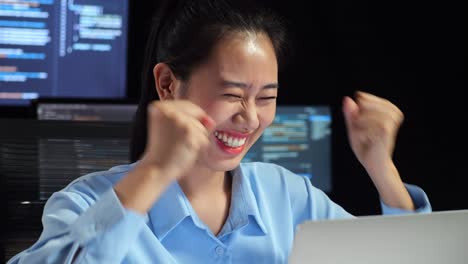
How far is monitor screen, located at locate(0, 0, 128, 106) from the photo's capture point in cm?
405

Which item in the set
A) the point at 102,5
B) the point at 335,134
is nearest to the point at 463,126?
the point at 335,134

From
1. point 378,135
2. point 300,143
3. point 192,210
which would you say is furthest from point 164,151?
point 300,143

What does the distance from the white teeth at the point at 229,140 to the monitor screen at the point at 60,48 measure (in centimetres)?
282

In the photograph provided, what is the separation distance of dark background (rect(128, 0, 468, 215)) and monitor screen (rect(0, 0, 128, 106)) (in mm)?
179

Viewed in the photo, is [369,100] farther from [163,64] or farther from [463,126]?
[463,126]

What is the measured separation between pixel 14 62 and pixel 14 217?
8.37 feet

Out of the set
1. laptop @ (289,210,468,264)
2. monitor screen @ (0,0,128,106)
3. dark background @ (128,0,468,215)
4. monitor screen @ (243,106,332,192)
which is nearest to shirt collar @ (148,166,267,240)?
laptop @ (289,210,468,264)

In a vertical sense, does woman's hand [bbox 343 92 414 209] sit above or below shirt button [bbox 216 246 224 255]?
above

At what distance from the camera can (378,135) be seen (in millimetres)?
1467

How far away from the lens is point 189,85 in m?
1.37

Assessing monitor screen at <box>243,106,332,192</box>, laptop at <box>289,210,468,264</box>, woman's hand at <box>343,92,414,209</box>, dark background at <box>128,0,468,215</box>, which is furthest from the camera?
dark background at <box>128,0,468,215</box>

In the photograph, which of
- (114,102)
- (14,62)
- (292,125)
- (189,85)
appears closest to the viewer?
(189,85)

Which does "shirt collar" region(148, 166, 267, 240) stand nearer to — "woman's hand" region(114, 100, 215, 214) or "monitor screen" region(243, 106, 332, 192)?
"woman's hand" region(114, 100, 215, 214)

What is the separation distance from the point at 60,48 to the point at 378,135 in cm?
292
